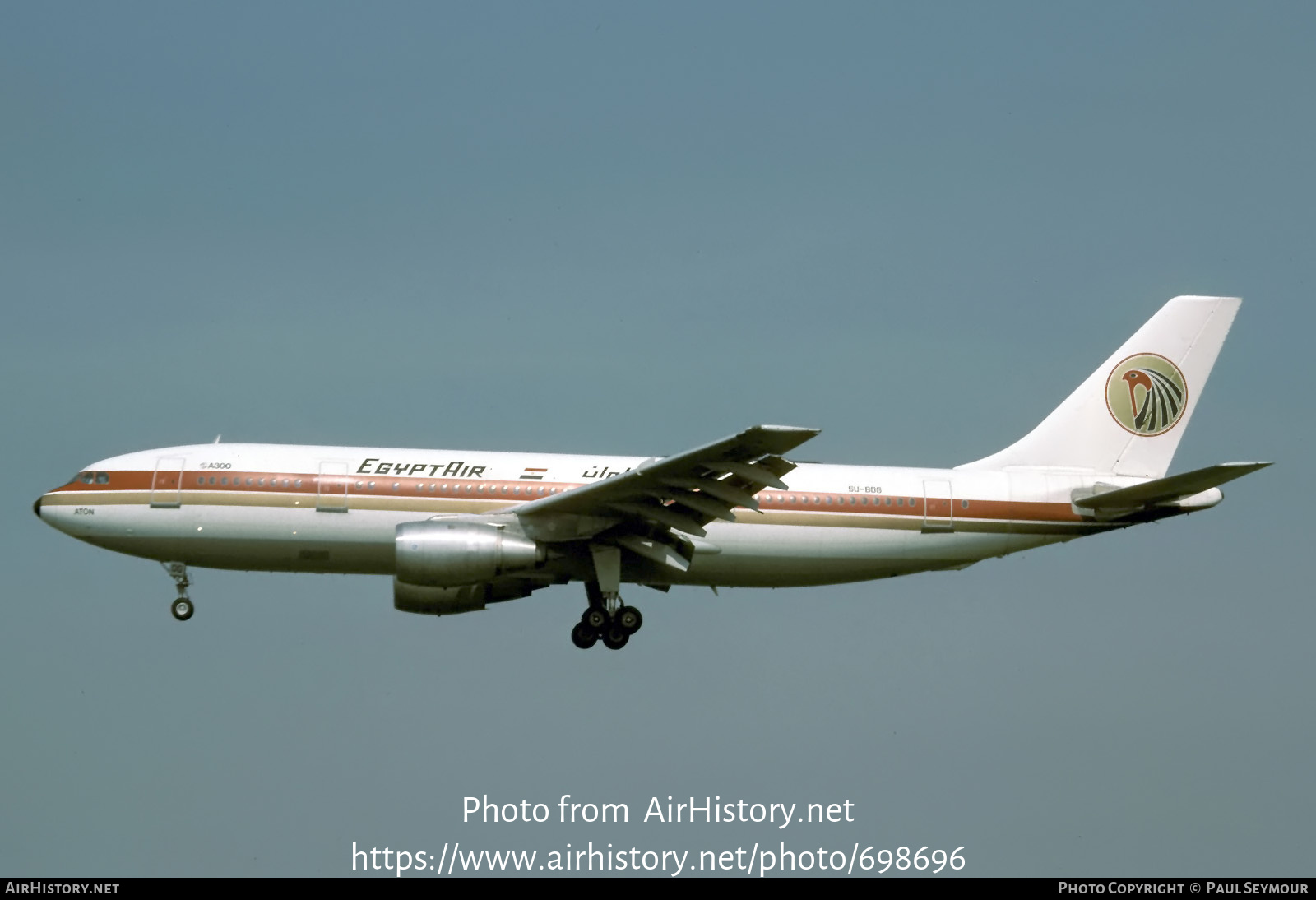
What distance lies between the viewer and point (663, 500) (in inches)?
1165

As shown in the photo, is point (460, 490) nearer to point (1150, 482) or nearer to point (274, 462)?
point (274, 462)

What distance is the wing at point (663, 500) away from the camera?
2769cm

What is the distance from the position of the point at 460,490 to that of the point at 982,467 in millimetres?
11281

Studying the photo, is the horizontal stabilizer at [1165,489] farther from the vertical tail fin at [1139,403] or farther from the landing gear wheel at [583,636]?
the landing gear wheel at [583,636]

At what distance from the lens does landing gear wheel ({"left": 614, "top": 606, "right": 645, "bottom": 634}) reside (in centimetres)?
3095

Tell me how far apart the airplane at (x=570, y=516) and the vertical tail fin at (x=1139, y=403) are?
26.5 inches

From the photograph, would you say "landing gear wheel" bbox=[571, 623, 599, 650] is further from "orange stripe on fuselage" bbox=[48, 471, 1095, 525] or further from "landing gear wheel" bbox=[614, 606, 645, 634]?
"orange stripe on fuselage" bbox=[48, 471, 1095, 525]

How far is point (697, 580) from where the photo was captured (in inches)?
1271

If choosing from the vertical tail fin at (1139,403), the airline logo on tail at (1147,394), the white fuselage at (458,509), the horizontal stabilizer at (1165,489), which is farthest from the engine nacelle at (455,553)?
the airline logo on tail at (1147,394)

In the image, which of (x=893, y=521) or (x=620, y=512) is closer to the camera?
(x=620, y=512)

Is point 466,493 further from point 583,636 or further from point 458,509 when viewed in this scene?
point 583,636

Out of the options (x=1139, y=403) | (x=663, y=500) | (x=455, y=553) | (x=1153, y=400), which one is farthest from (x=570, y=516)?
(x=1153, y=400)

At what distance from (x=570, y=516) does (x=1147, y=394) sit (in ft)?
46.3

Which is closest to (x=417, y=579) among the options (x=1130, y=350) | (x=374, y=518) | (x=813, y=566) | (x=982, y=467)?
(x=374, y=518)
